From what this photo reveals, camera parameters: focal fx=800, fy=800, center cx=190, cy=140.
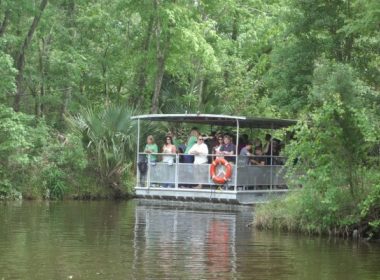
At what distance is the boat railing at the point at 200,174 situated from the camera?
25.1 metres

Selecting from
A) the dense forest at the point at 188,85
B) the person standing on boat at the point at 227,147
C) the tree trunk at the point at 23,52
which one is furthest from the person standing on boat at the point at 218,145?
the tree trunk at the point at 23,52

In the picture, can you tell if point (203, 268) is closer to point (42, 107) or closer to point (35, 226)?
point (35, 226)

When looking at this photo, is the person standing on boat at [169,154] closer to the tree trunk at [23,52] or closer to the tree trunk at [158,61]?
the tree trunk at [158,61]

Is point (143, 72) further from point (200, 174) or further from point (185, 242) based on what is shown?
point (185, 242)

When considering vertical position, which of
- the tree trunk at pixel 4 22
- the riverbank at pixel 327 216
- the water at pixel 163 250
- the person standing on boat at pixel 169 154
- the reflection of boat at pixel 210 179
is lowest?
the water at pixel 163 250

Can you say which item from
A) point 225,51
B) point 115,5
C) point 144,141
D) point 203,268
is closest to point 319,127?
point 203,268

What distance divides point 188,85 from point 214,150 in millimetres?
12471

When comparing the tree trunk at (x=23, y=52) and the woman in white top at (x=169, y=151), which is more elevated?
the tree trunk at (x=23, y=52)

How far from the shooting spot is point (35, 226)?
720 inches

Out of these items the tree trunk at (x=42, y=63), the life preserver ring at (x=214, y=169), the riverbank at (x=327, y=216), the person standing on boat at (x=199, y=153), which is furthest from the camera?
the tree trunk at (x=42, y=63)

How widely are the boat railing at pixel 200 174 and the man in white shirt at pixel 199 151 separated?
0.21 metres

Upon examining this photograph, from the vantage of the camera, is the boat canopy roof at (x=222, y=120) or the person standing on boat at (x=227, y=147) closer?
the boat canopy roof at (x=222, y=120)

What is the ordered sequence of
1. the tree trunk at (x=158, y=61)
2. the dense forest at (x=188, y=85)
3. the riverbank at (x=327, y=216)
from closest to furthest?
the riverbank at (x=327, y=216)
the dense forest at (x=188, y=85)
the tree trunk at (x=158, y=61)

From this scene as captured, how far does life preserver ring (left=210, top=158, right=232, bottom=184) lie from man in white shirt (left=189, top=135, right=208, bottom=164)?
55cm
